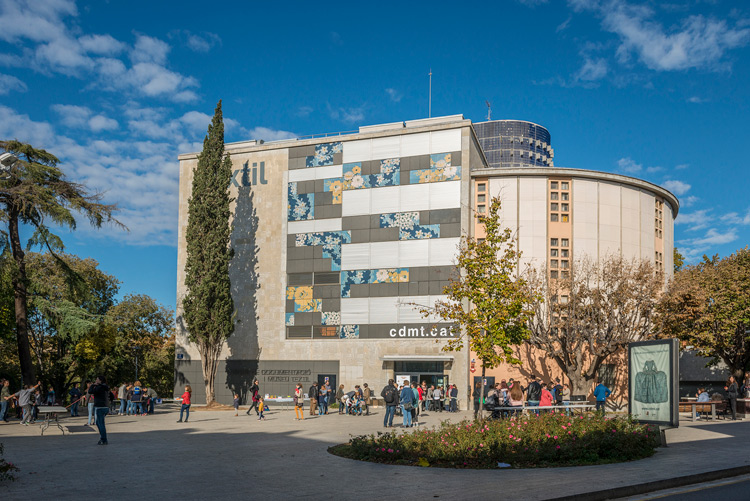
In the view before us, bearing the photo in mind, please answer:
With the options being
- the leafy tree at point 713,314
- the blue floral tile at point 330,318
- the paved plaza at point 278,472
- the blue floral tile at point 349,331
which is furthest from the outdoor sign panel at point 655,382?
the blue floral tile at point 330,318

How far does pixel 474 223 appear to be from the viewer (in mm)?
42000

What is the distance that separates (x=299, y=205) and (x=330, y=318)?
8245 millimetres

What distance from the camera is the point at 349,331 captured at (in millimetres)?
42031

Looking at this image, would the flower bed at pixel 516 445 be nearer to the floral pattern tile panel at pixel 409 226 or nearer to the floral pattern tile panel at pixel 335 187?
the floral pattern tile panel at pixel 409 226

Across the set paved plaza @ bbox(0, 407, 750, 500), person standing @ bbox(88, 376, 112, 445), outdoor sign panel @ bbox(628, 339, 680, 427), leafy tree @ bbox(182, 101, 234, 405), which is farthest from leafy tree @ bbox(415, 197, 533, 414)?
leafy tree @ bbox(182, 101, 234, 405)

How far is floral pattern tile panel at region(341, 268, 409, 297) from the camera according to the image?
41000mm

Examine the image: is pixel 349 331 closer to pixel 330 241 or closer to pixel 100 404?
pixel 330 241

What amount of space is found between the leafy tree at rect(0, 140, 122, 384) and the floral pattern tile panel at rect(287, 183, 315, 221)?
1596cm

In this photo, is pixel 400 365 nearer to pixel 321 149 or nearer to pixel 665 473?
pixel 321 149

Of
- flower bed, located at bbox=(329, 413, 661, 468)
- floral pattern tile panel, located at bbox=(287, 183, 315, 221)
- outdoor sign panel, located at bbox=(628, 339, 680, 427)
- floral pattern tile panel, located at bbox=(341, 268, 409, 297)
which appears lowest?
flower bed, located at bbox=(329, 413, 661, 468)

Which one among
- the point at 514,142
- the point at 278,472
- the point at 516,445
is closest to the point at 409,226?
the point at 516,445

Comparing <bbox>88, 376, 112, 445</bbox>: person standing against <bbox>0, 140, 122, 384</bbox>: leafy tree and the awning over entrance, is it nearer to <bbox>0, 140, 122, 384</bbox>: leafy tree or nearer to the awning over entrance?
<bbox>0, 140, 122, 384</bbox>: leafy tree

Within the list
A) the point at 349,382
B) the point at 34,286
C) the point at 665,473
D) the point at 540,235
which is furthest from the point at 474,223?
the point at 665,473

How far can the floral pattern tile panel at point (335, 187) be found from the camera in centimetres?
4347
